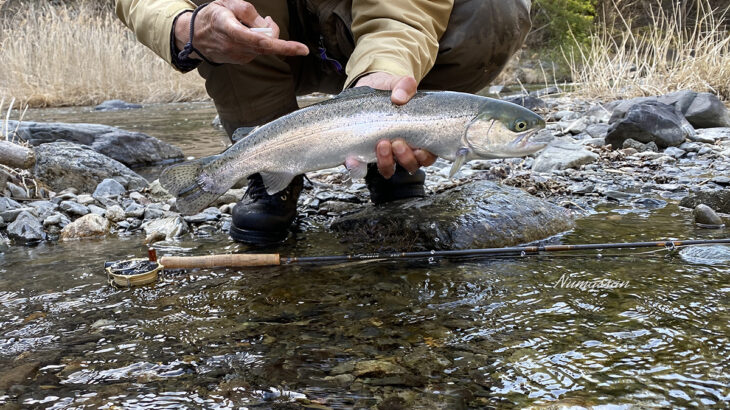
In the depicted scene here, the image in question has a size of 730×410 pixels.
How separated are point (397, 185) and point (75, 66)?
1176 centimetres

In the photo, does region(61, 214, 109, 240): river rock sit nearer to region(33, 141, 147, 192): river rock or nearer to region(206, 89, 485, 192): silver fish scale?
region(33, 141, 147, 192): river rock

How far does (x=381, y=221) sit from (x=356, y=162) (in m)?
0.66

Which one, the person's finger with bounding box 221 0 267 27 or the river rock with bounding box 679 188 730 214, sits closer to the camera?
the person's finger with bounding box 221 0 267 27

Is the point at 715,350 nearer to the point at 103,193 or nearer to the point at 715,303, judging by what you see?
the point at 715,303

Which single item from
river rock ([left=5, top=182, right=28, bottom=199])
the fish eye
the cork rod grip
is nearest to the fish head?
the fish eye

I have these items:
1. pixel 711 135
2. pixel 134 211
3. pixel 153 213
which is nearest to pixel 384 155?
pixel 153 213

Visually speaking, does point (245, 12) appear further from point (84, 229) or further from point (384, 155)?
point (84, 229)

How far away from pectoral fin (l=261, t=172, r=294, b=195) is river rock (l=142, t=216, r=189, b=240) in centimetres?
104

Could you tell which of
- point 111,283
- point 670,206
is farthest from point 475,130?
point 670,206

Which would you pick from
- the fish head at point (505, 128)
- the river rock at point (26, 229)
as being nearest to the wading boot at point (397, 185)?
the fish head at point (505, 128)

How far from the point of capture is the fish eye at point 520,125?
87.1 inches

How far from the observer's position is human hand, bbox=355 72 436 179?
86.7 inches

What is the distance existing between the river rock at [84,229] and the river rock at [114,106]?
1013 cm

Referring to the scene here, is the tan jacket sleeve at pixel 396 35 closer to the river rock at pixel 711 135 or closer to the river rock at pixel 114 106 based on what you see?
the river rock at pixel 711 135
